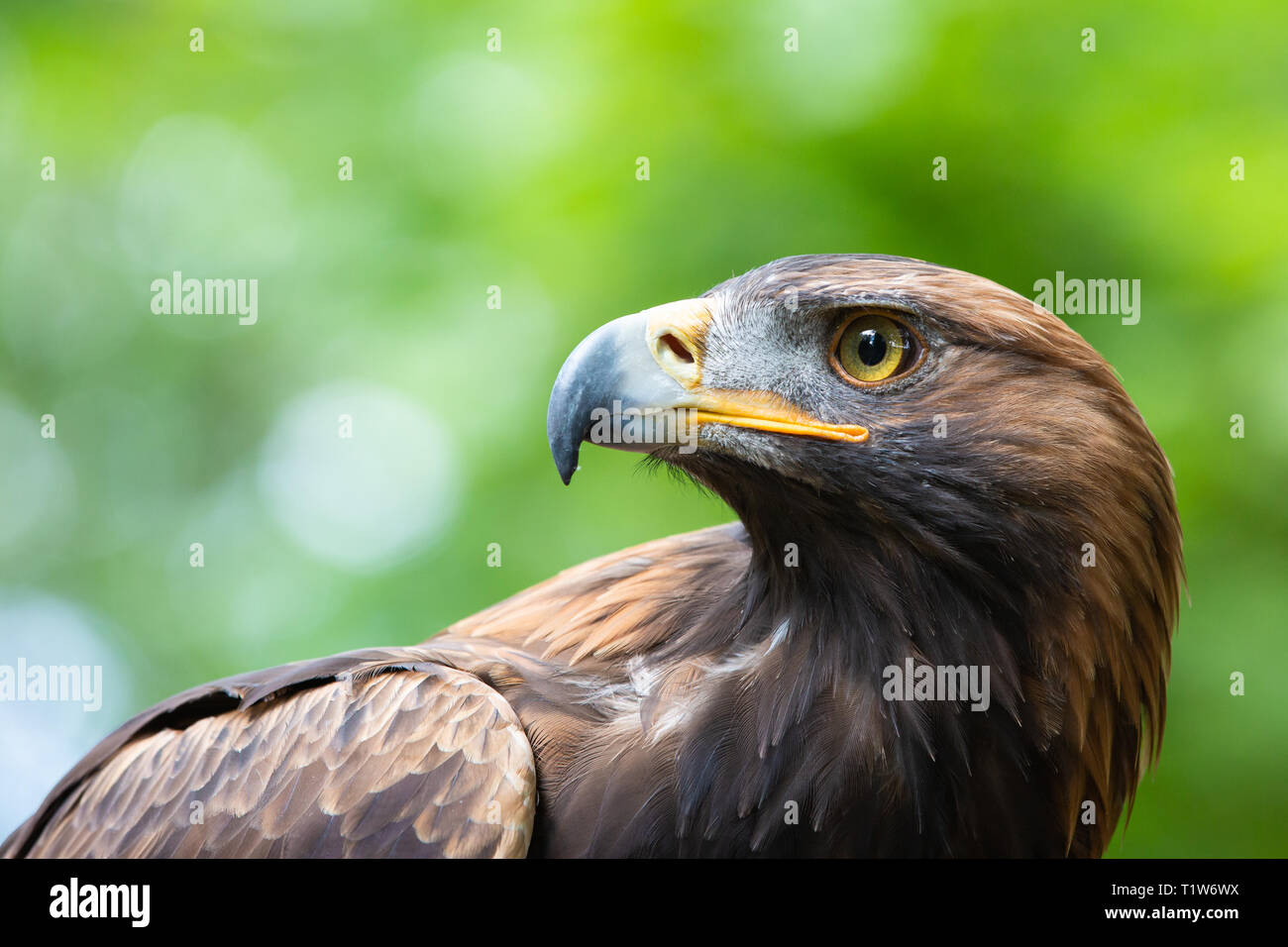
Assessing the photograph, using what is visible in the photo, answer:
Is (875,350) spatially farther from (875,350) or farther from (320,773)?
(320,773)

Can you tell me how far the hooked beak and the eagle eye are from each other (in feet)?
0.45

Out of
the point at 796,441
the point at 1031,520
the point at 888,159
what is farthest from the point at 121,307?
the point at 1031,520

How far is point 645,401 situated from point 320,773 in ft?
3.63

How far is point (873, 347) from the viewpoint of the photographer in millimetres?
2430

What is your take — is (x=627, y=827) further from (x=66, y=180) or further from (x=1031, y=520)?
(x=66, y=180)

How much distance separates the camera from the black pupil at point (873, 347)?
2.43 meters

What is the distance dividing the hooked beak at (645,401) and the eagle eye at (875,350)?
136mm

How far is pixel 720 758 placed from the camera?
242cm

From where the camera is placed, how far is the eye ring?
2410 millimetres

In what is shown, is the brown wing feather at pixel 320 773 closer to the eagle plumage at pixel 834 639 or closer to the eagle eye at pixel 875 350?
the eagle plumage at pixel 834 639

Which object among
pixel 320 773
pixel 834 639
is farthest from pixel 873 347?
pixel 320 773

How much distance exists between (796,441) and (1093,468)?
0.64 metres

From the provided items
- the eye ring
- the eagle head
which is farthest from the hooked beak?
the eye ring

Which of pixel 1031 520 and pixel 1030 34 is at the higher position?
pixel 1030 34
